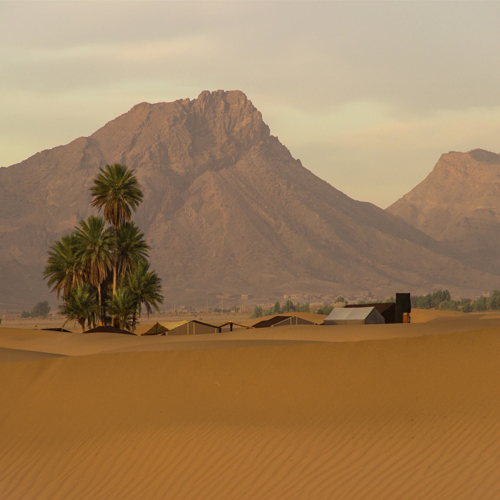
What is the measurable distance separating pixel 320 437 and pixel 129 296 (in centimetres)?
4471

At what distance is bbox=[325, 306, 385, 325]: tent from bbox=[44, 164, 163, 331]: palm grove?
15.0 metres

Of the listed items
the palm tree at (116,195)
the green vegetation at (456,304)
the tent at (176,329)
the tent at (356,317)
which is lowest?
the green vegetation at (456,304)

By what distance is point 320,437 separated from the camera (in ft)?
51.1

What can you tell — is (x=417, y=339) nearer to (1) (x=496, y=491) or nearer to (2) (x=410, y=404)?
(2) (x=410, y=404)

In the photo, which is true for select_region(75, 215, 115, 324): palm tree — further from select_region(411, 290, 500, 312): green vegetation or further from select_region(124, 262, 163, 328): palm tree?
select_region(411, 290, 500, 312): green vegetation

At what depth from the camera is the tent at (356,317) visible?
183 ft

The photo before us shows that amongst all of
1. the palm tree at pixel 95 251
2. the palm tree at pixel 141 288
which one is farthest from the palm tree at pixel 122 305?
the palm tree at pixel 95 251

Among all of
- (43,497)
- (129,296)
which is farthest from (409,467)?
(129,296)

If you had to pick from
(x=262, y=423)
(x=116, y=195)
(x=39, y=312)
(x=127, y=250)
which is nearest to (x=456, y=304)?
(x=127, y=250)

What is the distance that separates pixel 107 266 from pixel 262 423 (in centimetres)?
4541

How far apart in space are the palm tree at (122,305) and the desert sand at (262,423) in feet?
103

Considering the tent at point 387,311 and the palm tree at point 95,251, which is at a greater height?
the palm tree at point 95,251

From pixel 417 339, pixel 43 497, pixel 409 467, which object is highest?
pixel 417 339

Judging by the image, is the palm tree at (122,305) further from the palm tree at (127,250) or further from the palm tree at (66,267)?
the palm tree at (66,267)
